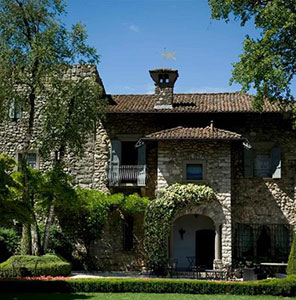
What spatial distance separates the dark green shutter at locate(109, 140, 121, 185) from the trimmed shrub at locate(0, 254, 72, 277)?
5159 millimetres

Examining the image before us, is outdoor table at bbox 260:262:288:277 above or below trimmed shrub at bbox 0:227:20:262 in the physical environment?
below

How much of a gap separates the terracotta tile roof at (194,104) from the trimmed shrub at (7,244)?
293 inches

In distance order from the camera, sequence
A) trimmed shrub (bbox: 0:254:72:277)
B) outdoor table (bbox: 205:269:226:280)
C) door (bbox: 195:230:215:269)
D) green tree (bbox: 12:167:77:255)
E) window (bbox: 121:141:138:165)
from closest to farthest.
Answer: trimmed shrub (bbox: 0:254:72:277)
outdoor table (bbox: 205:269:226:280)
green tree (bbox: 12:167:77:255)
door (bbox: 195:230:215:269)
window (bbox: 121:141:138:165)

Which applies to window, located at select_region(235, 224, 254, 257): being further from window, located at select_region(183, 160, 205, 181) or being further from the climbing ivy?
window, located at select_region(183, 160, 205, 181)

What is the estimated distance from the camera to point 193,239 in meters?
26.1

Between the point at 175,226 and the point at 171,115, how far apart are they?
17.5ft

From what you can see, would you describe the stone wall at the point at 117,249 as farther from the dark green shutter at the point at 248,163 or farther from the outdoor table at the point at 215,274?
the dark green shutter at the point at 248,163

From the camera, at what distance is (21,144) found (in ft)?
90.4

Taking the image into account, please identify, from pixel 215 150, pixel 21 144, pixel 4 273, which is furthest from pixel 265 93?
pixel 21 144

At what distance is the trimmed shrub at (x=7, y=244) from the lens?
25.5 metres

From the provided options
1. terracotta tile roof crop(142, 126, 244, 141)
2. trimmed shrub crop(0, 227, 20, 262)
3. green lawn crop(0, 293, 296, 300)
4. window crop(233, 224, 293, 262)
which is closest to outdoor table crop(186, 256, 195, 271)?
window crop(233, 224, 293, 262)

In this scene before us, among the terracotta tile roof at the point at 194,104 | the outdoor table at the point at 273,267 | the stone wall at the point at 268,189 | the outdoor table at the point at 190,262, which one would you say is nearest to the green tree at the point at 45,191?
the terracotta tile roof at the point at 194,104

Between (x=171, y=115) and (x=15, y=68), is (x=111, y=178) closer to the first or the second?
(x=171, y=115)

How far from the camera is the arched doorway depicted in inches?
1021
